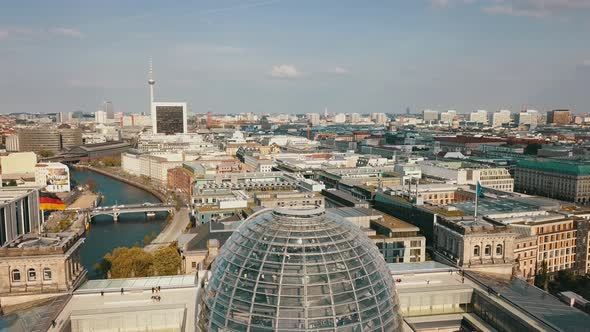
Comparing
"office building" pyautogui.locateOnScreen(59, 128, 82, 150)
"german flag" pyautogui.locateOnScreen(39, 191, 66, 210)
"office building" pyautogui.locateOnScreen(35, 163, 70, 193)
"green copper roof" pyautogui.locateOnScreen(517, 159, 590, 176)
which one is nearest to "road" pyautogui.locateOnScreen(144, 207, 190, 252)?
"german flag" pyautogui.locateOnScreen(39, 191, 66, 210)

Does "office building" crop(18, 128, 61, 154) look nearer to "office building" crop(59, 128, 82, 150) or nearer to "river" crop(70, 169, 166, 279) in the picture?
"office building" crop(59, 128, 82, 150)

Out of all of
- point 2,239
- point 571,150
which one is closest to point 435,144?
point 571,150

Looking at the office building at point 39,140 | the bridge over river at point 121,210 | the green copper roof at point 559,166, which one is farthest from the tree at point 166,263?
the office building at point 39,140

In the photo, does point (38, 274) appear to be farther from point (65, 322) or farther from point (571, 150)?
point (571, 150)

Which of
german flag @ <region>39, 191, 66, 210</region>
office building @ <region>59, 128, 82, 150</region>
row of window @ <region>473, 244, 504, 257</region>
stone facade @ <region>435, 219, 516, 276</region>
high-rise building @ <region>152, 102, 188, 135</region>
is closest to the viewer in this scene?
stone facade @ <region>435, 219, 516, 276</region>

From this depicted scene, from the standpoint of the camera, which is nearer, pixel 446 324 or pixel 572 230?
pixel 446 324

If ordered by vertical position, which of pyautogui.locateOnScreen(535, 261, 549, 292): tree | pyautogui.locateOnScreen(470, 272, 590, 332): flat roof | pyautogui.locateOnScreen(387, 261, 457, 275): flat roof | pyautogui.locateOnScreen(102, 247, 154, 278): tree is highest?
pyautogui.locateOnScreen(470, 272, 590, 332): flat roof
